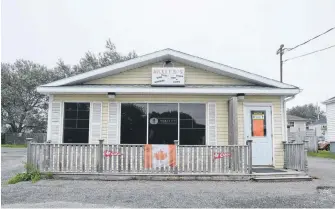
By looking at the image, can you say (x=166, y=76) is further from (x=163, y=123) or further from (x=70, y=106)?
(x=70, y=106)

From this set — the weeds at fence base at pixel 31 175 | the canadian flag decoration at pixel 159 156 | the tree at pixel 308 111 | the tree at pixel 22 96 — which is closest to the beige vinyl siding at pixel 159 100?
the canadian flag decoration at pixel 159 156

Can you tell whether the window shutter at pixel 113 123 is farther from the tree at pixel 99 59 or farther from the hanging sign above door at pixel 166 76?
the tree at pixel 99 59

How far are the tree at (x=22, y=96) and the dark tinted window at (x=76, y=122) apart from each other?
28426 mm

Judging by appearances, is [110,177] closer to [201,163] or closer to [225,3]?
[201,163]

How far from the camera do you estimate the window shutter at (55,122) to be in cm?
1041

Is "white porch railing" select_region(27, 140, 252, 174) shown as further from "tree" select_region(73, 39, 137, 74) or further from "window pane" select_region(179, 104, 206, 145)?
"tree" select_region(73, 39, 137, 74)

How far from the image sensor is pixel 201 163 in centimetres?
916

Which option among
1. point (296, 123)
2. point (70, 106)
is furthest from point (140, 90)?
point (296, 123)

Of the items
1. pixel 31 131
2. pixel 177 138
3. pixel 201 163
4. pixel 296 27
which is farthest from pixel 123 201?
pixel 31 131

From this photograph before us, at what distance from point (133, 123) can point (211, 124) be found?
2.60m

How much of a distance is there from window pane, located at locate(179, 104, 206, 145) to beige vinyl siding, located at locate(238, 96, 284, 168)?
1266 millimetres

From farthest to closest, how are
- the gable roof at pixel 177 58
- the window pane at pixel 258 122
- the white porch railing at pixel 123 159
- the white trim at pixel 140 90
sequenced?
the window pane at pixel 258 122 < the gable roof at pixel 177 58 < the white trim at pixel 140 90 < the white porch railing at pixel 123 159

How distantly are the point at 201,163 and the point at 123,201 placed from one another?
3303mm

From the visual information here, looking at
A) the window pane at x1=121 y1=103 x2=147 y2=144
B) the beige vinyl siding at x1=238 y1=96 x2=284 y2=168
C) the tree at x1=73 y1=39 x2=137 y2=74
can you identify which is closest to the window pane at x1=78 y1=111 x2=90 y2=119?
the window pane at x1=121 y1=103 x2=147 y2=144
